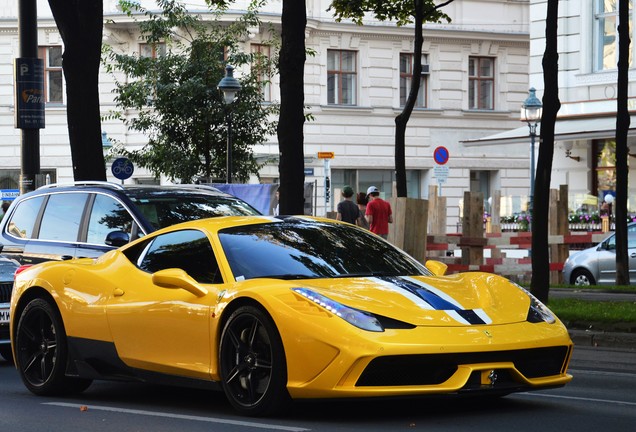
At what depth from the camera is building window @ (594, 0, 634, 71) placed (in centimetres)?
3748

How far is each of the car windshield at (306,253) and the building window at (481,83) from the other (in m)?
40.8

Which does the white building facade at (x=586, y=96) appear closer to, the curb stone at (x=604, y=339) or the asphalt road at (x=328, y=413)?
the curb stone at (x=604, y=339)

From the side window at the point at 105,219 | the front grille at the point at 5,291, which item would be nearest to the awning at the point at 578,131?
the side window at the point at 105,219

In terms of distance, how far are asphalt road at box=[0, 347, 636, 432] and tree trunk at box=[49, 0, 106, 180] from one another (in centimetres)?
1038

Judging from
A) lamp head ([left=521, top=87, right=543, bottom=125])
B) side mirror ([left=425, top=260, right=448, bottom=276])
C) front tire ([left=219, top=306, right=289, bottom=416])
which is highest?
lamp head ([left=521, top=87, right=543, bottom=125])

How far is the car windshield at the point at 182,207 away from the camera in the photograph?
44.0ft

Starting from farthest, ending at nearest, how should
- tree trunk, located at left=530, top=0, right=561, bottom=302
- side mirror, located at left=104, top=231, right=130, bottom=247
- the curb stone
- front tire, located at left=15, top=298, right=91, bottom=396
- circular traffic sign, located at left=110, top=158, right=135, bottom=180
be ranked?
circular traffic sign, located at left=110, top=158, right=135, bottom=180 → tree trunk, located at left=530, top=0, right=561, bottom=302 → the curb stone → side mirror, located at left=104, top=231, right=130, bottom=247 → front tire, located at left=15, top=298, right=91, bottom=396

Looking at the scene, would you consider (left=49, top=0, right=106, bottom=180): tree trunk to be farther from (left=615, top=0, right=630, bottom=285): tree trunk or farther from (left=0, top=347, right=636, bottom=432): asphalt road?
(left=0, top=347, right=636, bottom=432): asphalt road

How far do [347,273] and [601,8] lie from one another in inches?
1200

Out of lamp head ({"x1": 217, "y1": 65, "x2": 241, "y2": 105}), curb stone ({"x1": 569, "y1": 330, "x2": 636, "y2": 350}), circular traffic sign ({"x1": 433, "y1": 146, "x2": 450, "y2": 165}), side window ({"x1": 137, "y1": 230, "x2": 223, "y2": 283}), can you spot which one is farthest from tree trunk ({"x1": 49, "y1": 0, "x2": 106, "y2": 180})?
circular traffic sign ({"x1": 433, "y1": 146, "x2": 450, "y2": 165})

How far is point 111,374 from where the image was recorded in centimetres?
991

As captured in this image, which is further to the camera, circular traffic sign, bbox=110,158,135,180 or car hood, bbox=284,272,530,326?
circular traffic sign, bbox=110,158,135,180

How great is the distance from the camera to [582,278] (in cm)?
2683

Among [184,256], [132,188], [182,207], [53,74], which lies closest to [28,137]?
[132,188]
